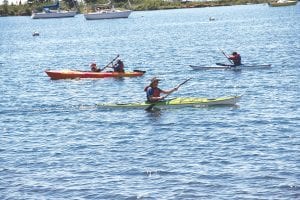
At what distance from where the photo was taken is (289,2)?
188 m

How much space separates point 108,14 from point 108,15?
101cm

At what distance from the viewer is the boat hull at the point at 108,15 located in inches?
6580

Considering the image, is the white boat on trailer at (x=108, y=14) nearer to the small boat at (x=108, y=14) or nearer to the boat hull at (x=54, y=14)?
the small boat at (x=108, y=14)

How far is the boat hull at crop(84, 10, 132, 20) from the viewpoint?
548ft

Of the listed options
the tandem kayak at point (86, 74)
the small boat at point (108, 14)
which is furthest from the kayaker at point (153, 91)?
the small boat at point (108, 14)

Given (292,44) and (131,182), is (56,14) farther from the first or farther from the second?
(131,182)

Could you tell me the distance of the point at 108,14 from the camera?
168 m

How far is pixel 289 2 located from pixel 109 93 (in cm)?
15786

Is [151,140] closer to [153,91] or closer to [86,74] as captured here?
[153,91]

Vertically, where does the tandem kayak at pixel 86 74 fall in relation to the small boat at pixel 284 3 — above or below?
below

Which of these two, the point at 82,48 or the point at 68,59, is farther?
the point at 82,48

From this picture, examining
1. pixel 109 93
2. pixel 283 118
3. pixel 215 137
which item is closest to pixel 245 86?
pixel 109 93

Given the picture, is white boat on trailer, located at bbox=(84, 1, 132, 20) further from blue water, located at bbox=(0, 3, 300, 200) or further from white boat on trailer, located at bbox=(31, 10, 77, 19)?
blue water, located at bbox=(0, 3, 300, 200)

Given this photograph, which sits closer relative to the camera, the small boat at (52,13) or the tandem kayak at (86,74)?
the tandem kayak at (86,74)
